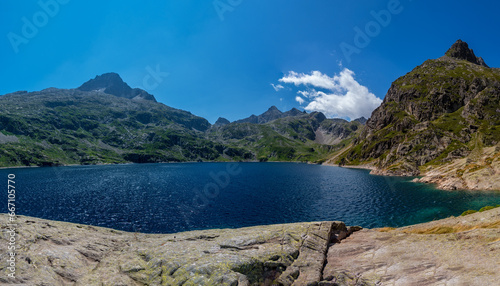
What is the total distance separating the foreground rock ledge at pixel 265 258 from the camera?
14.4 meters

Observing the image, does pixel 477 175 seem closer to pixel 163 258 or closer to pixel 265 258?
pixel 265 258

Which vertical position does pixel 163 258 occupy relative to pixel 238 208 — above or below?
below

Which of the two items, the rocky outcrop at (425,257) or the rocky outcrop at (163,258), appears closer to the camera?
the rocky outcrop at (425,257)

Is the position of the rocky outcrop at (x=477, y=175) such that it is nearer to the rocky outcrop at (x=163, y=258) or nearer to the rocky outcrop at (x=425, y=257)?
the rocky outcrop at (x=425, y=257)

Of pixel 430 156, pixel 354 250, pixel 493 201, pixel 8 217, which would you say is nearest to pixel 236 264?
pixel 354 250

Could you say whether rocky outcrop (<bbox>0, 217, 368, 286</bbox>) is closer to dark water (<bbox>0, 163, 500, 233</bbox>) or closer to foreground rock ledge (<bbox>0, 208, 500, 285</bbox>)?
foreground rock ledge (<bbox>0, 208, 500, 285</bbox>)

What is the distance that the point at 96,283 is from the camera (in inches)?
581

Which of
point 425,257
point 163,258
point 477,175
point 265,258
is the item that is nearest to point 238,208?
point 163,258

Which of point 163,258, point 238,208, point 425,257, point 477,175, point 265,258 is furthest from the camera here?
point 477,175

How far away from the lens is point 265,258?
18016mm

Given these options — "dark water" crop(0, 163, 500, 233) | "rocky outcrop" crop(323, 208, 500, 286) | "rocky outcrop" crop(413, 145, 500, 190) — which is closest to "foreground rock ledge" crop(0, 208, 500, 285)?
"rocky outcrop" crop(323, 208, 500, 286)

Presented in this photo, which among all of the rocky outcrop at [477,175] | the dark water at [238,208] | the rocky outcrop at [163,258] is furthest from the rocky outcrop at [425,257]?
the rocky outcrop at [477,175]

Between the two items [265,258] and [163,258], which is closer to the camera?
[265,258]

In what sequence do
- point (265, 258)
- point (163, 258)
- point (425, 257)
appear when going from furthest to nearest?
point (163, 258) → point (265, 258) → point (425, 257)
